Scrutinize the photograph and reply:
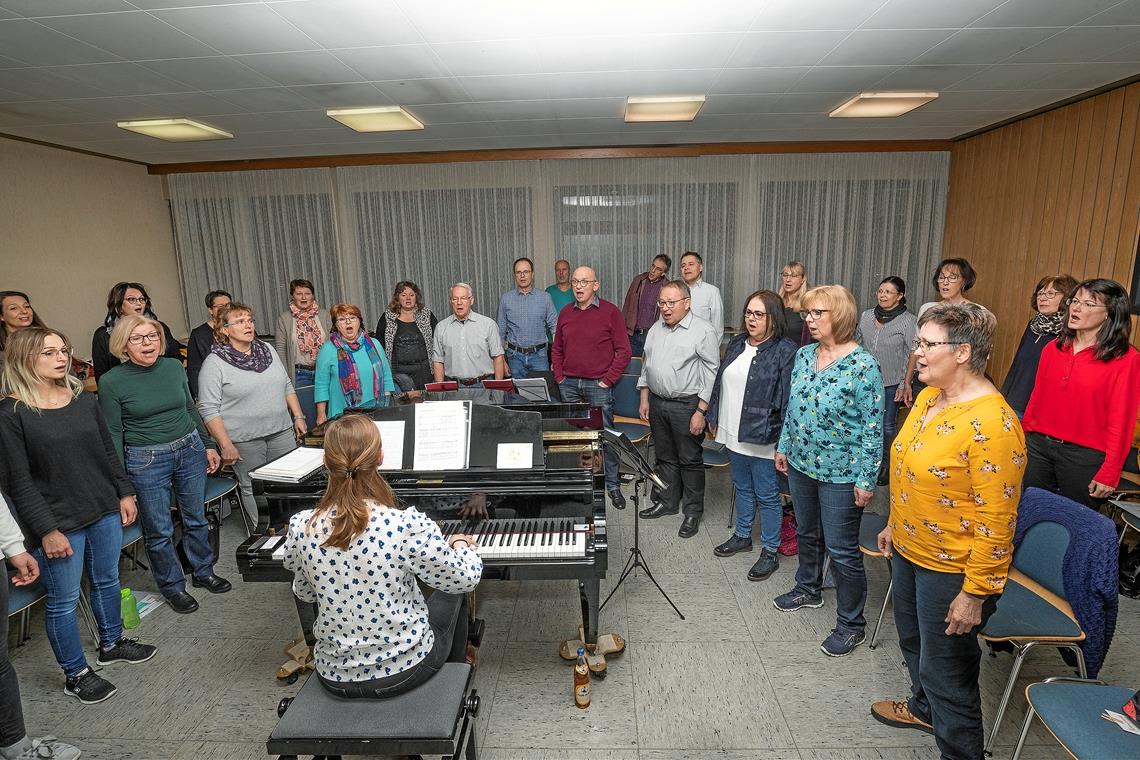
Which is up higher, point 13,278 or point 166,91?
point 166,91

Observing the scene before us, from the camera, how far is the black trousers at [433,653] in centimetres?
175

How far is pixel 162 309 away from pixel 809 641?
7772mm

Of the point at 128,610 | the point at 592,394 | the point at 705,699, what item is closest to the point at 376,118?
the point at 592,394

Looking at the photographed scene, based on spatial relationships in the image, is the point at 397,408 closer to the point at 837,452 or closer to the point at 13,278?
the point at 837,452

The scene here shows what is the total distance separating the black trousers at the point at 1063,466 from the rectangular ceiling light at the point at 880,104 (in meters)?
2.80

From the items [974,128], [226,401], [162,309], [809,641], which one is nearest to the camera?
[809,641]

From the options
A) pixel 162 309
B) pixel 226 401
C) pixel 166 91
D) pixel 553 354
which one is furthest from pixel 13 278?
pixel 553 354

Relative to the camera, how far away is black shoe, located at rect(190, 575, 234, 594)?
11.1 ft

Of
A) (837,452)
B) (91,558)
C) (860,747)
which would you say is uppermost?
(837,452)

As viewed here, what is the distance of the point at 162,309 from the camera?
23.9ft

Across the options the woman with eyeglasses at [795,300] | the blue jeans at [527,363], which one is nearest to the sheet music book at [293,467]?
the blue jeans at [527,363]

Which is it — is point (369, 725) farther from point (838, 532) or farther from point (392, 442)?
point (838, 532)

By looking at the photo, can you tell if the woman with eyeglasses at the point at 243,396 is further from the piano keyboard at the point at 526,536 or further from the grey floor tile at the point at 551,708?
the grey floor tile at the point at 551,708

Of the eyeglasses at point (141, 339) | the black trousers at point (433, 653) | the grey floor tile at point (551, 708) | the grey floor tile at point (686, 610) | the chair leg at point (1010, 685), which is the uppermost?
the eyeglasses at point (141, 339)
